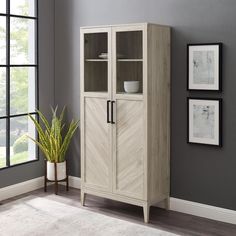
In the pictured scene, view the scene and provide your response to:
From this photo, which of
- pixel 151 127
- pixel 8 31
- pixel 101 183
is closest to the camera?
pixel 151 127

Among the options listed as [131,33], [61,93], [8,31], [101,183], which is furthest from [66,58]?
[101,183]

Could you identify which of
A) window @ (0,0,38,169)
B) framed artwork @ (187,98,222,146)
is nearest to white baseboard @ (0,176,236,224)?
window @ (0,0,38,169)

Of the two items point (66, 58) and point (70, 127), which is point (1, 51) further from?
point (70, 127)

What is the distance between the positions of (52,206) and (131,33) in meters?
1.79

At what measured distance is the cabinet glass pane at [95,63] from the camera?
412cm

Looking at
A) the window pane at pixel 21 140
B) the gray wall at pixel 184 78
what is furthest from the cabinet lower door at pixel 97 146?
the window pane at pixel 21 140

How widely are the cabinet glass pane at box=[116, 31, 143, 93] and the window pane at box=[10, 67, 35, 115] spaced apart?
124cm

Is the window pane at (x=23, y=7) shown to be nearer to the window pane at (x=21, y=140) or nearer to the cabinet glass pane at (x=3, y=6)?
the cabinet glass pane at (x=3, y=6)

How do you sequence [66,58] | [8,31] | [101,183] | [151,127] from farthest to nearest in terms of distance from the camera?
[66,58]
[8,31]
[101,183]
[151,127]

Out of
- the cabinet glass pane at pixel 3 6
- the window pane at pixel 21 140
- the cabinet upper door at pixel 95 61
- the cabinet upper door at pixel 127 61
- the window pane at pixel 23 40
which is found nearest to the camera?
the cabinet upper door at pixel 127 61

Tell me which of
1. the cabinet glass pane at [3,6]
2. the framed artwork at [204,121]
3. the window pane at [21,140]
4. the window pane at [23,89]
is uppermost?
the cabinet glass pane at [3,6]

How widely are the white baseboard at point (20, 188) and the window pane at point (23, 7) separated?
5.82 ft

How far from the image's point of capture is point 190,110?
13.0ft

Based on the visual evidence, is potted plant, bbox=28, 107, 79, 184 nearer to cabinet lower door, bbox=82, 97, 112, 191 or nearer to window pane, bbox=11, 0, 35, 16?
cabinet lower door, bbox=82, 97, 112, 191
